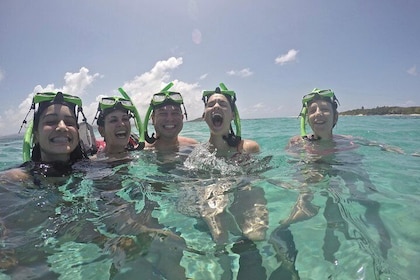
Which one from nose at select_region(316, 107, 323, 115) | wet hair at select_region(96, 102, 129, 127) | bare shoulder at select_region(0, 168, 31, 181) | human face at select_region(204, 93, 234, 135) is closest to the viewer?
bare shoulder at select_region(0, 168, 31, 181)

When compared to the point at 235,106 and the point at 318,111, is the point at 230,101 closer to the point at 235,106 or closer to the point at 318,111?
the point at 235,106

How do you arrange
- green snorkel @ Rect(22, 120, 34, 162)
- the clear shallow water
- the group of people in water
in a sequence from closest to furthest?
the clear shallow water → the group of people in water → green snorkel @ Rect(22, 120, 34, 162)

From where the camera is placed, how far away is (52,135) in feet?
12.7

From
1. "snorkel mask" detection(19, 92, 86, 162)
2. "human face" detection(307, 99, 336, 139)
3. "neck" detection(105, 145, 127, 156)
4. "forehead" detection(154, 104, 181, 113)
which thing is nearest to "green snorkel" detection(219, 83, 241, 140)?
"forehead" detection(154, 104, 181, 113)

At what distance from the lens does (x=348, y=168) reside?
472 cm

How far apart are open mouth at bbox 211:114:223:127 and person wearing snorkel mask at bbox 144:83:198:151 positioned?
100 centimetres

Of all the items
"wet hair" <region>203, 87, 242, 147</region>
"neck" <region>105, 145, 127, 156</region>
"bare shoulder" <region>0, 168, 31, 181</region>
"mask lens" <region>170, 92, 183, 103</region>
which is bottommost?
"bare shoulder" <region>0, 168, 31, 181</region>

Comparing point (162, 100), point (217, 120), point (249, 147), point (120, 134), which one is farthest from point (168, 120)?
point (249, 147)

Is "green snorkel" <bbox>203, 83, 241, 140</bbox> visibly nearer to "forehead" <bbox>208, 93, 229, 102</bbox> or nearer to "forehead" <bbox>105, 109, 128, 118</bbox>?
"forehead" <bbox>208, 93, 229, 102</bbox>

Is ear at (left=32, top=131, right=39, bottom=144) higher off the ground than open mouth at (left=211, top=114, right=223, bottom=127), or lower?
lower

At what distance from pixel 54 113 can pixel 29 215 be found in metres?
1.50

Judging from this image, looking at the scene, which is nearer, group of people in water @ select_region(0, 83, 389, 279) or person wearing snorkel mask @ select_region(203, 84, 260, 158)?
group of people in water @ select_region(0, 83, 389, 279)

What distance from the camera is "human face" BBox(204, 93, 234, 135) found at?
5293 millimetres

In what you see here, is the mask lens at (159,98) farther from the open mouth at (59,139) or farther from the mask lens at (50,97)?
the open mouth at (59,139)
